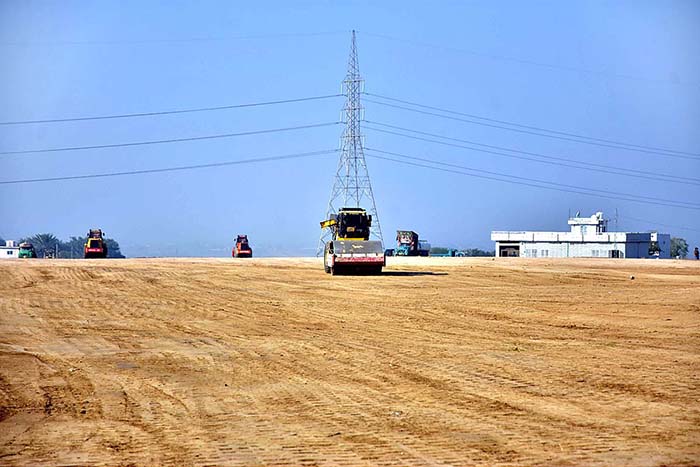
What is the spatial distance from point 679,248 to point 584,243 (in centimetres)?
6405

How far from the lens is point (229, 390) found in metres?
11.3

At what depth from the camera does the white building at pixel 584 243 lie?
105 metres

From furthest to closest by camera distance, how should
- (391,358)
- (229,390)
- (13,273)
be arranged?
(13,273), (391,358), (229,390)

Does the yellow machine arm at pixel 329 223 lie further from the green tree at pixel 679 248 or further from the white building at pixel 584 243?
the green tree at pixel 679 248

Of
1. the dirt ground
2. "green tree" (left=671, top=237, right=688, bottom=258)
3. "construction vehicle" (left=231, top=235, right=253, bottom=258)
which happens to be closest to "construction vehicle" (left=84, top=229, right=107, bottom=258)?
"construction vehicle" (left=231, top=235, right=253, bottom=258)

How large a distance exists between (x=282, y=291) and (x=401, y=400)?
19.2m

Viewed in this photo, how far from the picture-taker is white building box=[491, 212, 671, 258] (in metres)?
105

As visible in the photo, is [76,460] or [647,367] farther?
[647,367]

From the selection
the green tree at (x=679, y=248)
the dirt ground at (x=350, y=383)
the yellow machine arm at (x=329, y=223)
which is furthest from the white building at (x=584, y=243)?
the dirt ground at (x=350, y=383)

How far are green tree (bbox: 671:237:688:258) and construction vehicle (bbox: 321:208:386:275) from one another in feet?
392

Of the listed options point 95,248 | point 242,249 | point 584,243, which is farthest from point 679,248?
point 95,248

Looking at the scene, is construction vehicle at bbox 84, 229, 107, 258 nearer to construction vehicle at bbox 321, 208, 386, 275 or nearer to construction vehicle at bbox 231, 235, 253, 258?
construction vehicle at bbox 231, 235, 253, 258

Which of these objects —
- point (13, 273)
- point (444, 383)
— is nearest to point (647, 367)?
point (444, 383)

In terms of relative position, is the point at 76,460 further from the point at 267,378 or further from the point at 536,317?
the point at 536,317
